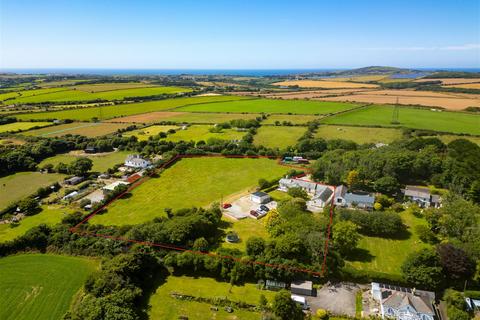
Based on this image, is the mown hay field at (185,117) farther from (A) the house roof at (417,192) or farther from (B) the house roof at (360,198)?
(A) the house roof at (417,192)

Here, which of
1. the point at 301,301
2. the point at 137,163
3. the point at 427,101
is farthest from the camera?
the point at 427,101

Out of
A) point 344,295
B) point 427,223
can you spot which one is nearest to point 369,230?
point 427,223

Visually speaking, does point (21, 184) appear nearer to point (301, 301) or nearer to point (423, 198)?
point (301, 301)

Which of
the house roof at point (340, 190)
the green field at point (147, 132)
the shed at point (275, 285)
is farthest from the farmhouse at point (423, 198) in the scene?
the green field at point (147, 132)

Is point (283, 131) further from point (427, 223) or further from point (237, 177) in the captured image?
point (427, 223)

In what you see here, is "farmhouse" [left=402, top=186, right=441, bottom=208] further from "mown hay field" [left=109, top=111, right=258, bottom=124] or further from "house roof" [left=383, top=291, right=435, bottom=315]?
"mown hay field" [left=109, top=111, right=258, bottom=124]

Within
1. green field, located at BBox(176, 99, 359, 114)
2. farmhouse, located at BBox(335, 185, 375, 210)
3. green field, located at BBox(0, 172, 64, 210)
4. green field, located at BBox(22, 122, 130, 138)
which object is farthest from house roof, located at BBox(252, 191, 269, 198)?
green field, located at BBox(176, 99, 359, 114)

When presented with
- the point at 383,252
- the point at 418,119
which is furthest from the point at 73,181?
the point at 418,119
